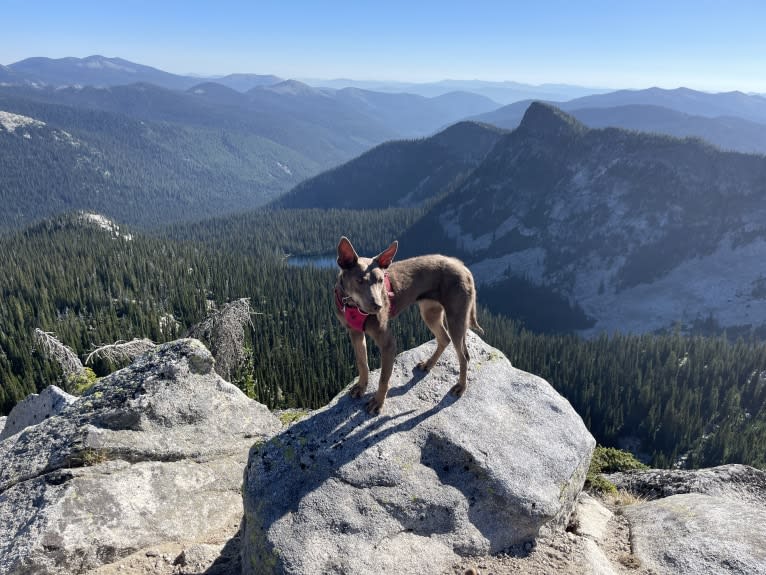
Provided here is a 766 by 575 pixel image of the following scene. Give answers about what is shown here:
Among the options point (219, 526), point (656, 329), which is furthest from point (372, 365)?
point (656, 329)

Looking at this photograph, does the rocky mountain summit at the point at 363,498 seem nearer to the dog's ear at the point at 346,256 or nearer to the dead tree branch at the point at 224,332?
the dog's ear at the point at 346,256

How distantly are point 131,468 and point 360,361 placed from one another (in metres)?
6.63

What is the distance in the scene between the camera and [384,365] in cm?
1030

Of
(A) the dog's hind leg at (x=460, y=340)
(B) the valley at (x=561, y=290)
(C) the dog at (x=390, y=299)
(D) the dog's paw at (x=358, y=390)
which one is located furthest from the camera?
(B) the valley at (x=561, y=290)

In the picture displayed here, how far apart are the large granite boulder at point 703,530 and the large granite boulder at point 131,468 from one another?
9.81 m

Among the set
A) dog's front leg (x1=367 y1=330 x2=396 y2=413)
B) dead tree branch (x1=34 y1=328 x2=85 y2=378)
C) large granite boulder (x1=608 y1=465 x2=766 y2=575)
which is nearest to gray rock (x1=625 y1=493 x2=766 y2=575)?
large granite boulder (x1=608 y1=465 x2=766 y2=575)

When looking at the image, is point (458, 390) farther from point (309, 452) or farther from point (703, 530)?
point (703, 530)

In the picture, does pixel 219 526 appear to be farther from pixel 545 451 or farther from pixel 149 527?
pixel 545 451

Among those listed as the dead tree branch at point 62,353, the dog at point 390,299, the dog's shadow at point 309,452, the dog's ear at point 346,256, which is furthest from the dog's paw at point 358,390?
the dead tree branch at point 62,353

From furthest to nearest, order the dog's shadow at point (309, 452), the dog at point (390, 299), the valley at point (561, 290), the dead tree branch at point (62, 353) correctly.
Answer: the valley at point (561, 290) < the dead tree branch at point (62, 353) < the dog's shadow at point (309, 452) < the dog at point (390, 299)

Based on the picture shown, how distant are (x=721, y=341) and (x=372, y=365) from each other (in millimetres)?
68330

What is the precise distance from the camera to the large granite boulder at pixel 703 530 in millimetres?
9398

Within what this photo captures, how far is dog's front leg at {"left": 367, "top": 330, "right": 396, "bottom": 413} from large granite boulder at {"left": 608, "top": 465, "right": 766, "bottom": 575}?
6519mm

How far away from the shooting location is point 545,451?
11.1 metres
